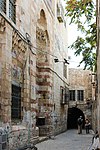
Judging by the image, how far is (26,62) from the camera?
47.1 feet

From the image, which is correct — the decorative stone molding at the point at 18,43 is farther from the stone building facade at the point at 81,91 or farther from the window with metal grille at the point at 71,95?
the window with metal grille at the point at 71,95

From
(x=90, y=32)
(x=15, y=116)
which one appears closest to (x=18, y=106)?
(x=15, y=116)

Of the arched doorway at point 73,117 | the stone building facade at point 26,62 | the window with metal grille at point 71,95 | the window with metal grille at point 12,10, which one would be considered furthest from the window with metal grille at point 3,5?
the arched doorway at point 73,117

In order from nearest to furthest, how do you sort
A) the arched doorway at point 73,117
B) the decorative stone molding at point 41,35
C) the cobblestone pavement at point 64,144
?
the cobblestone pavement at point 64,144
the decorative stone molding at point 41,35
the arched doorway at point 73,117

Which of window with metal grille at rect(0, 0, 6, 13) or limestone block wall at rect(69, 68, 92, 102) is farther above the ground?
window with metal grille at rect(0, 0, 6, 13)

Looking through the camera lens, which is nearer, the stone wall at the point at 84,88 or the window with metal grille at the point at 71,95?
the stone wall at the point at 84,88

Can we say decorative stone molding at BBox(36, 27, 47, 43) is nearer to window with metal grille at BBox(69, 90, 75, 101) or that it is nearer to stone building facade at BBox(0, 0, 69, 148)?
stone building facade at BBox(0, 0, 69, 148)

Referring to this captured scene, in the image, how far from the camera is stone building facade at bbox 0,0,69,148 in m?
11.0

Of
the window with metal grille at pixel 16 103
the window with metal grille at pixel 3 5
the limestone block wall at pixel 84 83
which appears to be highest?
the window with metal grille at pixel 3 5

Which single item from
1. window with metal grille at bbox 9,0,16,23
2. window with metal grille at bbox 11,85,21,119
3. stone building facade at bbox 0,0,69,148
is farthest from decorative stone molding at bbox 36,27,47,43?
window with metal grille at bbox 11,85,21,119

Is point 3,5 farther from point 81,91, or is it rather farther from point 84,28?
point 81,91

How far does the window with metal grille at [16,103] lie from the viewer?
1240cm

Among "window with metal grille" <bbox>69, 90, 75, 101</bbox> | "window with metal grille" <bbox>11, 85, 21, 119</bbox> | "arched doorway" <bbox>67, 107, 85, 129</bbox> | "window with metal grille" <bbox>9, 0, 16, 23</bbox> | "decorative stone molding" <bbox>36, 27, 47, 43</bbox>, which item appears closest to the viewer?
"window with metal grille" <bbox>9, 0, 16, 23</bbox>

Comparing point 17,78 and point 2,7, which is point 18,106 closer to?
point 17,78
